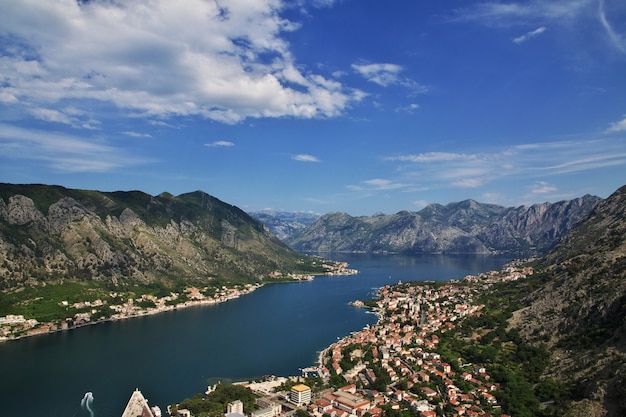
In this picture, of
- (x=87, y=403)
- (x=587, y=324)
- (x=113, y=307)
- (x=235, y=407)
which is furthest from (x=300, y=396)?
(x=113, y=307)

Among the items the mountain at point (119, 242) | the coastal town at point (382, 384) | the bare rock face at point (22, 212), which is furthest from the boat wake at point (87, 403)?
the bare rock face at point (22, 212)

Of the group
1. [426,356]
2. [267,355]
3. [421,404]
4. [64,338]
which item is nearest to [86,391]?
[267,355]

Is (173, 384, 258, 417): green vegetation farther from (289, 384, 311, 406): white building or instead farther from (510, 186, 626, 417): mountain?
(510, 186, 626, 417): mountain

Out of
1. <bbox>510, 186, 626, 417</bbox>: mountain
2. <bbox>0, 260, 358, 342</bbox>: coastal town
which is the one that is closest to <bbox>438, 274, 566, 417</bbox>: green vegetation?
<bbox>510, 186, 626, 417</bbox>: mountain

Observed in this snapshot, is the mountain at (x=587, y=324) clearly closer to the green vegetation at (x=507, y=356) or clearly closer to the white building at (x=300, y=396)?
the green vegetation at (x=507, y=356)

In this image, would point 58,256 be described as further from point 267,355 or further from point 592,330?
point 592,330
